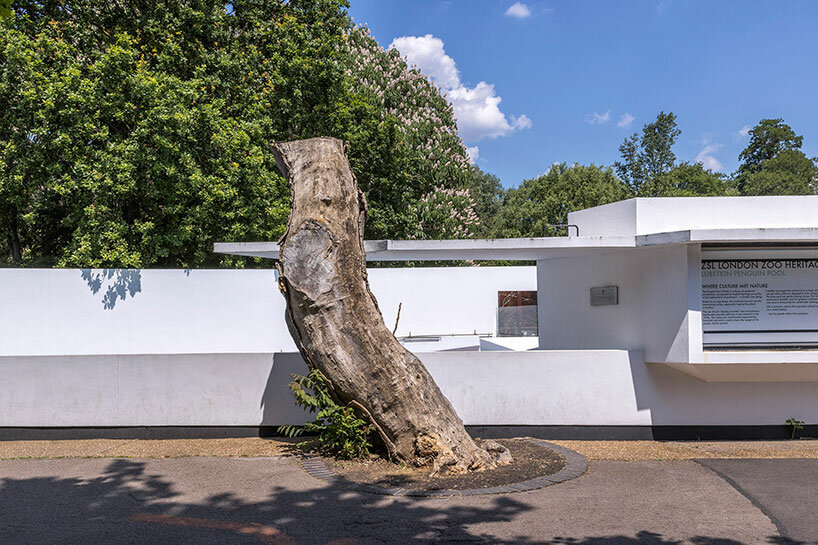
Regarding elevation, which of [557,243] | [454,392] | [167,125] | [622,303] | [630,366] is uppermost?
[167,125]

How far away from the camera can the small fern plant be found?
6.93 metres

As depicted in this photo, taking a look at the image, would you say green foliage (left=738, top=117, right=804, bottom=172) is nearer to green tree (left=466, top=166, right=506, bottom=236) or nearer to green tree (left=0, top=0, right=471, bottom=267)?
green tree (left=466, top=166, right=506, bottom=236)

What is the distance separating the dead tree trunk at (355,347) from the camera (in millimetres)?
6676

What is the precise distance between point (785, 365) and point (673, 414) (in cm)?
143

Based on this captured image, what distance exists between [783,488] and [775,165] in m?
54.8

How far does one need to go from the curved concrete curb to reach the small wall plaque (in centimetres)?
293

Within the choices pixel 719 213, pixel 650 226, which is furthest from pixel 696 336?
pixel 719 213

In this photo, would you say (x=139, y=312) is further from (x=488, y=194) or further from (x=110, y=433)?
(x=488, y=194)

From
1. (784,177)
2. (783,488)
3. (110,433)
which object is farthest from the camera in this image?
(784,177)

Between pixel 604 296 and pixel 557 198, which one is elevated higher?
pixel 557 198

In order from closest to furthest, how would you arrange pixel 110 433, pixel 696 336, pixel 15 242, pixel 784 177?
pixel 696 336, pixel 110 433, pixel 15 242, pixel 784 177

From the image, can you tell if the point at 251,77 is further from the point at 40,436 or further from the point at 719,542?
the point at 719,542

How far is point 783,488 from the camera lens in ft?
19.9

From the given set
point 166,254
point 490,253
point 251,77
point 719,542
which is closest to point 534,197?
point 251,77
